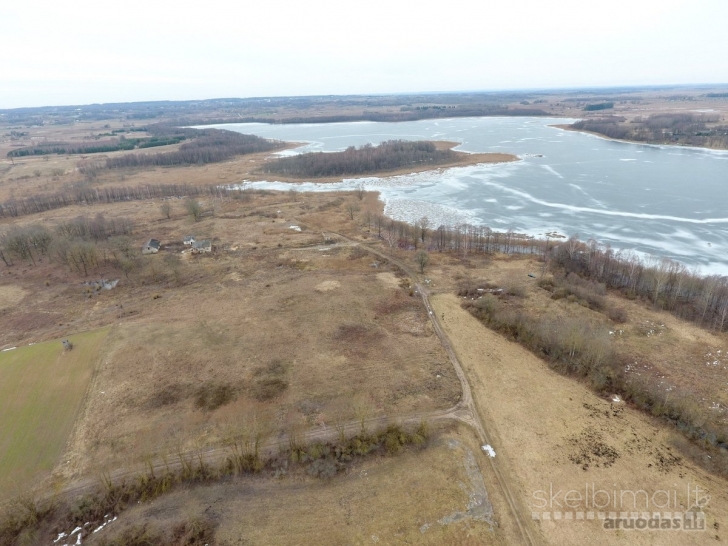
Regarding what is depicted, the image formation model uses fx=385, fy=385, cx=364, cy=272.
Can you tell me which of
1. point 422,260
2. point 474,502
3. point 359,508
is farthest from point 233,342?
point 422,260

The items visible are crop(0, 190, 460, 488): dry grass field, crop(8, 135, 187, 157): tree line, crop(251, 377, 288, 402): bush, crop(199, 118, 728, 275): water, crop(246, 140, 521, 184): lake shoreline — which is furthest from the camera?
crop(8, 135, 187, 157): tree line

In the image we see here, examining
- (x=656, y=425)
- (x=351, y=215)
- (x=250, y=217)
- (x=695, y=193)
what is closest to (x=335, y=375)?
(x=656, y=425)

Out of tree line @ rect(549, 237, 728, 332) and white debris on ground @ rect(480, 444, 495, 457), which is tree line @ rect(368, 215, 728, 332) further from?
→ white debris on ground @ rect(480, 444, 495, 457)

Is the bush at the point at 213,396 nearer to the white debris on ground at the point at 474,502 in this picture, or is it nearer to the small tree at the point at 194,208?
the white debris on ground at the point at 474,502

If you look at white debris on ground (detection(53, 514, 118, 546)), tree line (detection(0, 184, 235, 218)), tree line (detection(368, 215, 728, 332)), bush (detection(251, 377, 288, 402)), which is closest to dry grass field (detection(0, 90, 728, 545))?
bush (detection(251, 377, 288, 402))

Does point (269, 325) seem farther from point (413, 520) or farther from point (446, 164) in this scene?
point (446, 164)
